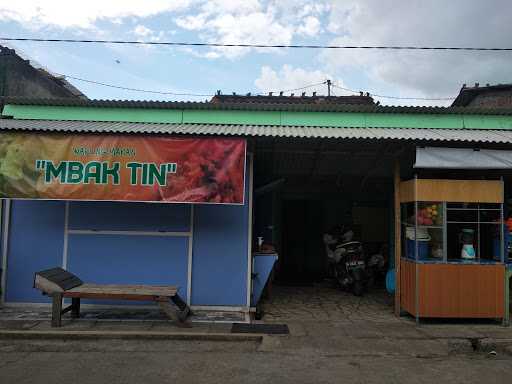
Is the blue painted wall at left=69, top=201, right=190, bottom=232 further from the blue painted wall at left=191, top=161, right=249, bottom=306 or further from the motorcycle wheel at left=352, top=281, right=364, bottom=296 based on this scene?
the motorcycle wheel at left=352, top=281, right=364, bottom=296

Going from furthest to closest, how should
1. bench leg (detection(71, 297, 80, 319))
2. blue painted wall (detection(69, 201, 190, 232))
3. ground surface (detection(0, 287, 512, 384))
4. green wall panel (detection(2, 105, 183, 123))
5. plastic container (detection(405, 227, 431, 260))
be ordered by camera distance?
green wall panel (detection(2, 105, 183, 123))
blue painted wall (detection(69, 201, 190, 232))
plastic container (detection(405, 227, 431, 260))
bench leg (detection(71, 297, 80, 319))
ground surface (detection(0, 287, 512, 384))

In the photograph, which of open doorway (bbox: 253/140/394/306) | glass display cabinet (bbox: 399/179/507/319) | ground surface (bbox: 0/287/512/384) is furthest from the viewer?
open doorway (bbox: 253/140/394/306)

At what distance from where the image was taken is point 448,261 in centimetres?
722

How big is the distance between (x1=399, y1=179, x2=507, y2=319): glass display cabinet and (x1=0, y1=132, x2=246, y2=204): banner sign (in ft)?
10.1

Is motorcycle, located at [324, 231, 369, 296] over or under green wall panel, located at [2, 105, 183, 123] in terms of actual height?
under

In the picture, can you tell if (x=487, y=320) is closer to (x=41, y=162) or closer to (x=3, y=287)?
(x=41, y=162)

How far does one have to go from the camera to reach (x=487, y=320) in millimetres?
7289

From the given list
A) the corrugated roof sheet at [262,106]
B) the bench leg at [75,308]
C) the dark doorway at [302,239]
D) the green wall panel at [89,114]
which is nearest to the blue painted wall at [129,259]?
the bench leg at [75,308]

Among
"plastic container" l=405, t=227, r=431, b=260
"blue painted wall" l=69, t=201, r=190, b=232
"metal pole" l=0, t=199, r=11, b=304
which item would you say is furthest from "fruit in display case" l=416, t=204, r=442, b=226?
"metal pole" l=0, t=199, r=11, b=304

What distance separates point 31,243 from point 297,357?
5106 millimetres

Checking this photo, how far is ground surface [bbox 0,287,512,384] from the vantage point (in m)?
4.82

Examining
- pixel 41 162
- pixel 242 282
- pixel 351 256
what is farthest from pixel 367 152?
pixel 41 162

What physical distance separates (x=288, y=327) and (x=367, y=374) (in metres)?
1.99

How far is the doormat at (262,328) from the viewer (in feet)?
21.2
